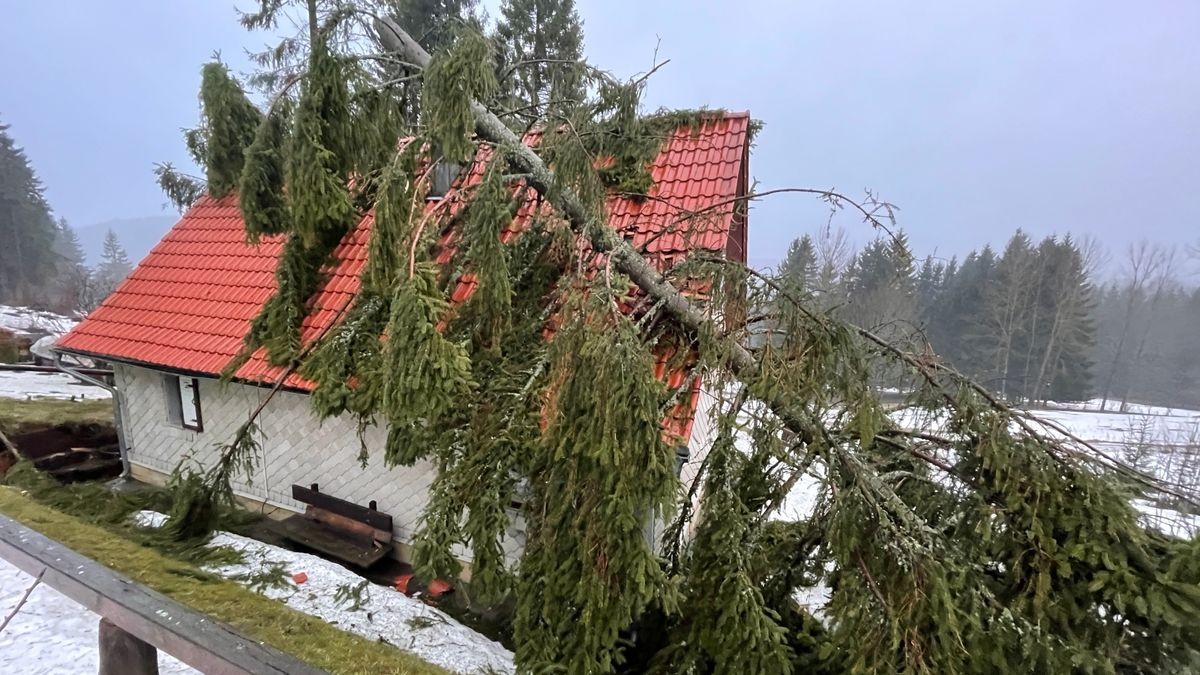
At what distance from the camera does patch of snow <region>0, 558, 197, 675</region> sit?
9.55 ft

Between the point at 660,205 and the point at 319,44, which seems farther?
the point at 660,205

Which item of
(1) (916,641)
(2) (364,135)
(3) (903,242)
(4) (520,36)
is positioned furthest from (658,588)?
(4) (520,36)


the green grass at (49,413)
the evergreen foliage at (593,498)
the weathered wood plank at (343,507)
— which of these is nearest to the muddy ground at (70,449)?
the green grass at (49,413)

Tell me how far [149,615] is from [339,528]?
193 inches

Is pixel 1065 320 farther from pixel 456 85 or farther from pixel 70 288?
pixel 70 288

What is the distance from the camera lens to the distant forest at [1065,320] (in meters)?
25.4

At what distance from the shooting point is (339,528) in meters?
6.41

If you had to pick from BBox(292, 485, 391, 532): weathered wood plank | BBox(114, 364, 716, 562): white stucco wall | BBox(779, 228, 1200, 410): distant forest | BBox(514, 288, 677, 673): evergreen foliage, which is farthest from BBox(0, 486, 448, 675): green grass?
BBox(779, 228, 1200, 410): distant forest

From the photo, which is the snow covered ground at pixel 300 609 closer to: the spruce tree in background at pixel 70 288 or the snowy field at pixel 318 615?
the snowy field at pixel 318 615

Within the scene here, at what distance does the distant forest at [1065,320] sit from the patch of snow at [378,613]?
66.1 ft

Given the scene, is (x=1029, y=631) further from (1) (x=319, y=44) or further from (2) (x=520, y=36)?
(2) (x=520, y=36)

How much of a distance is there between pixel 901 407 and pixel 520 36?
15516 mm

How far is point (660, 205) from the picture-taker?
5.75 meters

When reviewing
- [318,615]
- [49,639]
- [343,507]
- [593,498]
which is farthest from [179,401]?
[593,498]
